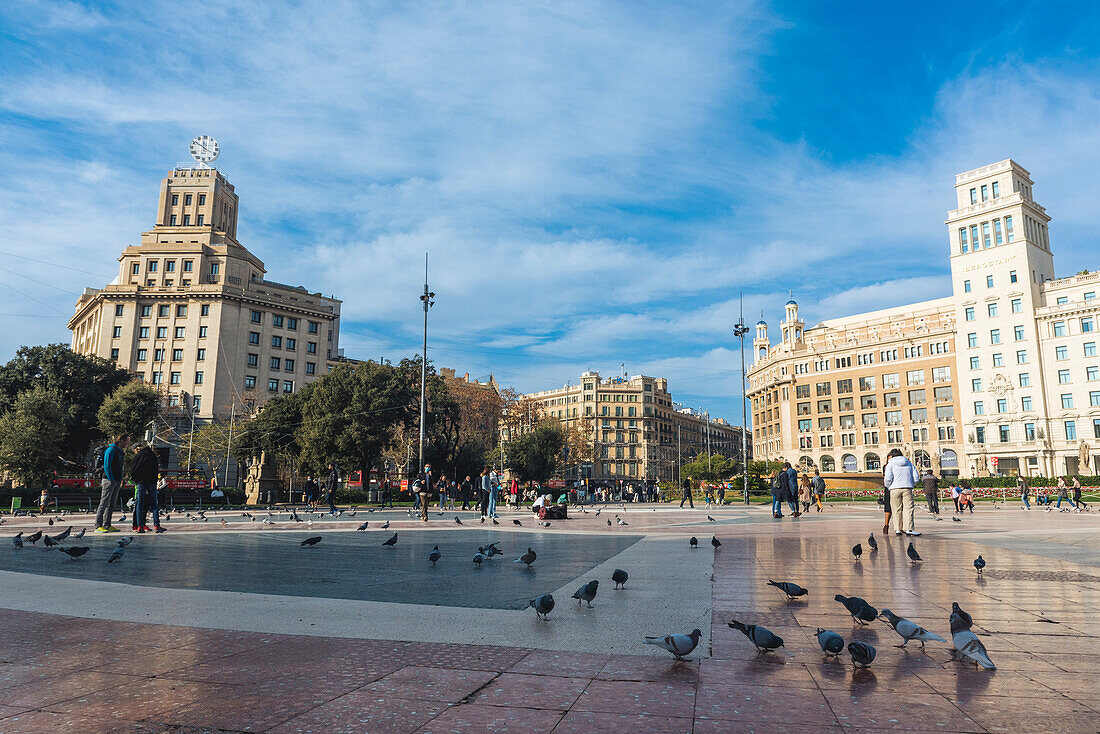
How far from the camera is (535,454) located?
55.1 meters

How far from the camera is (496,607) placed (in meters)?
5.49

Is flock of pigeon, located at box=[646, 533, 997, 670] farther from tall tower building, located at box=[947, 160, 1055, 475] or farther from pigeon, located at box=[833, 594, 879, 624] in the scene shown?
tall tower building, located at box=[947, 160, 1055, 475]

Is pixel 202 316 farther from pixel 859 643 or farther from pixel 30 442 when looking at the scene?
pixel 859 643

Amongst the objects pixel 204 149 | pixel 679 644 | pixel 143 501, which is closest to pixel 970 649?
pixel 679 644

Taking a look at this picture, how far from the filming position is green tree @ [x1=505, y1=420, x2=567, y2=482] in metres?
55.2

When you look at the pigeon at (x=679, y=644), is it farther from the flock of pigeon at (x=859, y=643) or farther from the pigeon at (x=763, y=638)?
the pigeon at (x=763, y=638)

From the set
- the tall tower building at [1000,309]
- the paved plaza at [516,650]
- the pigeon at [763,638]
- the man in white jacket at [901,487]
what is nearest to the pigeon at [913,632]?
the paved plaza at [516,650]

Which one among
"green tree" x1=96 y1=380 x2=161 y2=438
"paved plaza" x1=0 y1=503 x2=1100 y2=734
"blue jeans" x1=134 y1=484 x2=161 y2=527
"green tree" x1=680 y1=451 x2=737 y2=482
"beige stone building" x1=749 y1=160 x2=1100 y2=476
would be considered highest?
"beige stone building" x1=749 y1=160 x2=1100 y2=476

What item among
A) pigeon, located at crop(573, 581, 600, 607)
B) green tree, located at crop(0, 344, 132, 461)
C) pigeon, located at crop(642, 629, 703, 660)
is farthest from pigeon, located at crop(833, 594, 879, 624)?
green tree, located at crop(0, 344, 132, 461)

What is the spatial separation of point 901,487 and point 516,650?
442 inches

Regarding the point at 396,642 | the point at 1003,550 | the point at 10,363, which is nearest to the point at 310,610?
the point at 396,642

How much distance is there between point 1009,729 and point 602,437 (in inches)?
4702

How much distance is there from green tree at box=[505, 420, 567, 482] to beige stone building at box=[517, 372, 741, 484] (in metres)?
59.4

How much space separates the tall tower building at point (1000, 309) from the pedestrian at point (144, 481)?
8060cm
